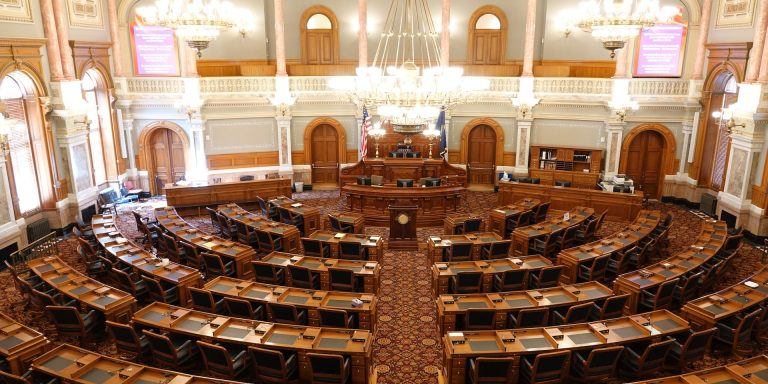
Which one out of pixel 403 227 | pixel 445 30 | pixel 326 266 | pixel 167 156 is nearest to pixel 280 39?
pixel 445 30

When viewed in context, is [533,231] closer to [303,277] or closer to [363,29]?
[303,277]

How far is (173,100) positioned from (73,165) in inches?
182

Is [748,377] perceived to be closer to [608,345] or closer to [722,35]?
[608,345]

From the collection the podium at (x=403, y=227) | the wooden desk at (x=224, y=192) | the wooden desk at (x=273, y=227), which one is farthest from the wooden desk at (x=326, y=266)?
the wooden desk at (x=224, y=192)

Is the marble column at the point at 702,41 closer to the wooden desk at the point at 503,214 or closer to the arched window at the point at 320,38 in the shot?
the wooden desk at the point at 503,214

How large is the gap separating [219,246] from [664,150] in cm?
1713

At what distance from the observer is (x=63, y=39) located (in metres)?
16.5

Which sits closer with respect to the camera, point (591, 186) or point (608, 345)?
point (608, 345)

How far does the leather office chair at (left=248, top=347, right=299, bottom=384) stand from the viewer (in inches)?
314

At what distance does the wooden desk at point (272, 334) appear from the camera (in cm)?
816

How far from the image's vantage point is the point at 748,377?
7.40 meters

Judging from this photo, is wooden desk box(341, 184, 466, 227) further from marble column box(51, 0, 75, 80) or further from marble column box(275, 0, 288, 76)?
marble column box(51, 0, 75, 80)

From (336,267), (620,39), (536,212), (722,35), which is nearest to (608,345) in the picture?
(336,267)

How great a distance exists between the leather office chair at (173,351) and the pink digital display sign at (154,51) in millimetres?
14720
